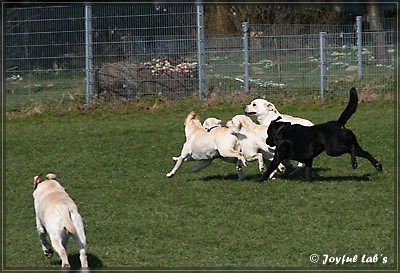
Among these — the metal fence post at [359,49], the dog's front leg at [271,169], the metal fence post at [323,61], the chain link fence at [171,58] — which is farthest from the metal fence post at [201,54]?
the dog's front leg at [271,169]

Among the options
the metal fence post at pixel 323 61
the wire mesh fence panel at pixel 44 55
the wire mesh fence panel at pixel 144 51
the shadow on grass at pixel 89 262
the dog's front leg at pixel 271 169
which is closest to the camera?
the shadow on grass at pixel 89 262

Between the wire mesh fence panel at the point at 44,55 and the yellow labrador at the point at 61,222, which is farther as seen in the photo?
the wire mesh fence panel at the point at 44,55

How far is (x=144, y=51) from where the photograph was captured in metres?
20.0

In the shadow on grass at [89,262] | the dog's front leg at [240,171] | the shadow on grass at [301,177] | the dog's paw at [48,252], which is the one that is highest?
the dog's front leg at [240,171]

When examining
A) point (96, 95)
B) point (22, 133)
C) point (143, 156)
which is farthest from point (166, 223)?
point (96, 95)

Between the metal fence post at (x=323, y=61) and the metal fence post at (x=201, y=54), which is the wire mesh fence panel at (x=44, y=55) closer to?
the metal fence post at (x=201, y=54)

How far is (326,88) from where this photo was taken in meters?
19.4

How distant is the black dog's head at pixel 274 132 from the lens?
446 inches

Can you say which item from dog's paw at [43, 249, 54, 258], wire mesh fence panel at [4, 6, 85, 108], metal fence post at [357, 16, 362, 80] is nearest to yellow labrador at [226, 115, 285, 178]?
dog's paw at [43, 249, 54, 258]

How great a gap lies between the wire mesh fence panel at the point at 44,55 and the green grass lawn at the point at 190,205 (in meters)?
3.34

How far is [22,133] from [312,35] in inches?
258

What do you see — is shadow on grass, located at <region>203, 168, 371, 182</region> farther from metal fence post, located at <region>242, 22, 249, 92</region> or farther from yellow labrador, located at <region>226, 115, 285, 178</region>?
metal fence post, located at <region>242, 22, 249, 92</region>

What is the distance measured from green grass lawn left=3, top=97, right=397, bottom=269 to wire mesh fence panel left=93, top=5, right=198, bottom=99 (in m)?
3.06

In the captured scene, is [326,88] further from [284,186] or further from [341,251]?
[341,251]
